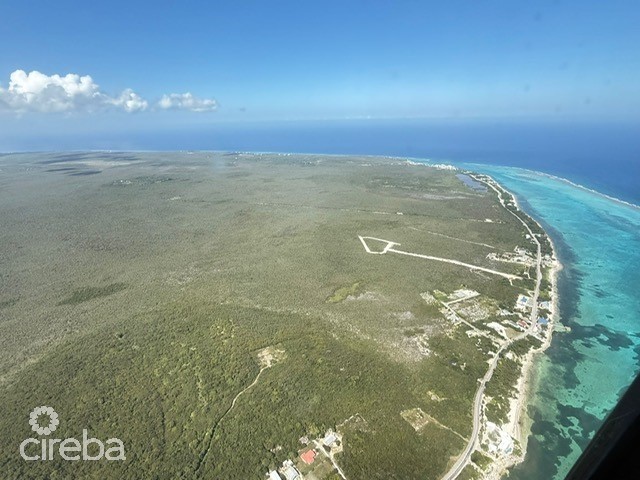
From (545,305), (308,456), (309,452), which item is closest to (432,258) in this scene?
(545,305)

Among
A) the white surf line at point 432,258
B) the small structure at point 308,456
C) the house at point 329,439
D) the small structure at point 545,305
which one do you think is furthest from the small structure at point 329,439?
the white surf line at point 432,258

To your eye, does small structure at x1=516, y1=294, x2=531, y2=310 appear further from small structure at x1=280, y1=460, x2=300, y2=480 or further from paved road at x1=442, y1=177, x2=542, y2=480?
small structure at x1=280, y1=460, x2=300, y2=480

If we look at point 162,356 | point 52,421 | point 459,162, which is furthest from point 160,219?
point 459,162

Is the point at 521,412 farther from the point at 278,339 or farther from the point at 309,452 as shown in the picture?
the point at 278,339

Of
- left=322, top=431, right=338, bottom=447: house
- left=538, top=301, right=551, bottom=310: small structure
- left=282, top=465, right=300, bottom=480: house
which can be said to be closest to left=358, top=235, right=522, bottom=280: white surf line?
left=538, top=301, right=551, bottom=310: small structure

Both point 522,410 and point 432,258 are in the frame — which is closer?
point 522,410

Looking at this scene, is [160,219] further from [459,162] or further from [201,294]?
[459,162]
